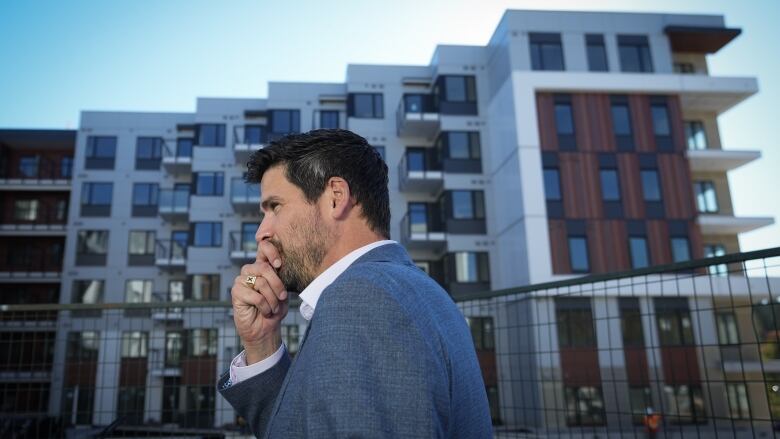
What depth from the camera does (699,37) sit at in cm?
2881

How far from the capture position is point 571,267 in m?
25.1

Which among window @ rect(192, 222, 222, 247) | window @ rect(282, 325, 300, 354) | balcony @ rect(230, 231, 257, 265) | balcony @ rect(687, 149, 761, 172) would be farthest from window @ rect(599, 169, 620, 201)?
window @ rect(282, 325, 300, 354)

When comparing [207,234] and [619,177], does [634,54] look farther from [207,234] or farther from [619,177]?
[207,234]

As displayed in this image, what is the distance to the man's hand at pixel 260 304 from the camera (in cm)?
197

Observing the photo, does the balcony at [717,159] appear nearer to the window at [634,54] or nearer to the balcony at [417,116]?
the window at [634,54]

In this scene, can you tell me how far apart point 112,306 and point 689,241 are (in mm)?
26311

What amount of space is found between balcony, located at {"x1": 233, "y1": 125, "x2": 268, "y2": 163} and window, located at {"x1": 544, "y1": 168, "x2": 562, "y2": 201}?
15.9 metres

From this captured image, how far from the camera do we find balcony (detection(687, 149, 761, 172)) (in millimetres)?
27875

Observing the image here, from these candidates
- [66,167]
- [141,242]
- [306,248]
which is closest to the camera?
[306,248]

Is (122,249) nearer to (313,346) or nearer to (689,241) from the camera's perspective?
(689,241)

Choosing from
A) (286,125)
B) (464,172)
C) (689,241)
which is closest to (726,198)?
(689,241)

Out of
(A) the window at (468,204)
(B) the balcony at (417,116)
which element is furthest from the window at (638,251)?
(B) the balcony at (417,116)

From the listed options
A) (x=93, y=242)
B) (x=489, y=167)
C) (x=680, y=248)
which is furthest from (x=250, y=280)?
(x=93, y=242)

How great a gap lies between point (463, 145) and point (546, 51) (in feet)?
20.4
